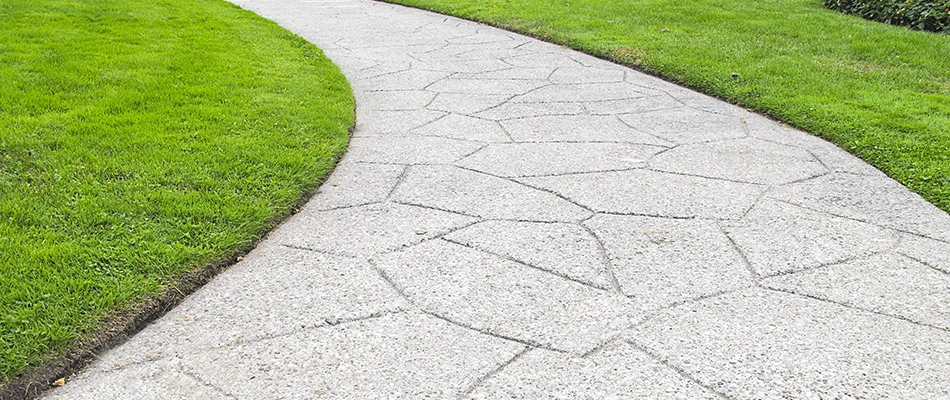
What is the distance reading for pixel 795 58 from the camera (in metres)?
5.79

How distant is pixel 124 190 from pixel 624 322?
209cm

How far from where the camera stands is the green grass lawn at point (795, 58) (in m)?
4.00

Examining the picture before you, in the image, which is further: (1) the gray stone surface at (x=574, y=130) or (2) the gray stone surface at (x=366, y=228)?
(1) the gray stone surface at (x=574, y=130)

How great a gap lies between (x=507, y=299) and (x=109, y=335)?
1.22 m

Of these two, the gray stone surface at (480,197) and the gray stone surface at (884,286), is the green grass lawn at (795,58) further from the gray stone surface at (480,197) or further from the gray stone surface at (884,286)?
the gray stone surface at (480,197)

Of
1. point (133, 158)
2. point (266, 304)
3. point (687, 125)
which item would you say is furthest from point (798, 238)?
point (133, 158)

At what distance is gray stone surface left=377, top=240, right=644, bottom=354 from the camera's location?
222 cm

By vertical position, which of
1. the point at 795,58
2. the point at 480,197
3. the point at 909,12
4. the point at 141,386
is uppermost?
the point at 909,12

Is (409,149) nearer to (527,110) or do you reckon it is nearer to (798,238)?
(527,110)

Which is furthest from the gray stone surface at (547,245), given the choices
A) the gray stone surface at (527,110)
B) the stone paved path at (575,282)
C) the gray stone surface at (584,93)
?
the gray stone surface at (584,93)

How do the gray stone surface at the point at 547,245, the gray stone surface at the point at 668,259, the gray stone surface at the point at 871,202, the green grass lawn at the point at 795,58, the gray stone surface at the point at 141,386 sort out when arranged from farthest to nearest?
the green grass lawn at the point at 795,58, the gray stone surface at the point at 871,202, the gray stone surface at the point at 547,245, the gray stone surface at the point at 668,259, the gray stone surface at the point at 141,386

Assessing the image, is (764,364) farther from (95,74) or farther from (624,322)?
(95,74)

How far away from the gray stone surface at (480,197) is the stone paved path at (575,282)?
13 mm

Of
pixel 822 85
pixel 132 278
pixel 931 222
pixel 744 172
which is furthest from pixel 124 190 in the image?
pixel 822 85
